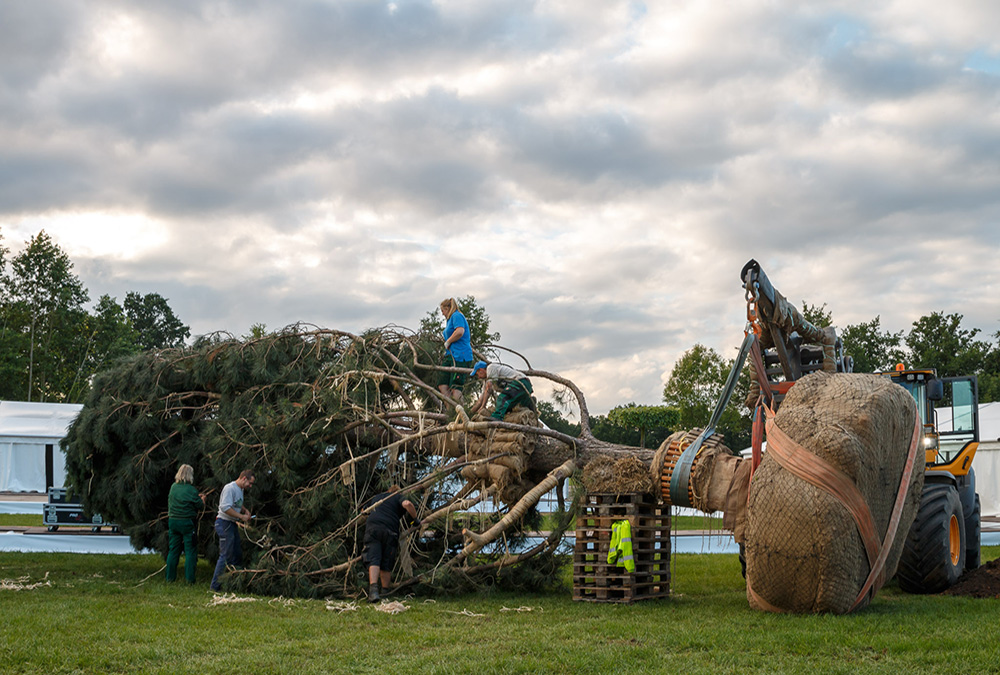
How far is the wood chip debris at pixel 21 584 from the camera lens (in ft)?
31.3

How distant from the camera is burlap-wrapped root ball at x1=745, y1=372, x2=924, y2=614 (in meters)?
7.32

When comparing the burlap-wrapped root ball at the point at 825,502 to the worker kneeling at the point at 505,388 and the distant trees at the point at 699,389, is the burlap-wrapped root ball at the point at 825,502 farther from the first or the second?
the distant trees at the point at 699,389

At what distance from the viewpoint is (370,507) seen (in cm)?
921

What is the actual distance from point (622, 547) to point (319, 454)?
11.6 ft

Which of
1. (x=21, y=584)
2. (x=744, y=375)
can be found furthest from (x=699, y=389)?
(x=21, y=584)

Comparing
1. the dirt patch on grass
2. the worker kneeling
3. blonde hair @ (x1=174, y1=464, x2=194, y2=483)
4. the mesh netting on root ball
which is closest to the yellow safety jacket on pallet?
the mesh netting on root ball

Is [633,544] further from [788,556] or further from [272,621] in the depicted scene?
[272,621]

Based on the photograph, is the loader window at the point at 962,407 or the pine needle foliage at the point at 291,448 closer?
the pine needle foliage at the point at 291,448

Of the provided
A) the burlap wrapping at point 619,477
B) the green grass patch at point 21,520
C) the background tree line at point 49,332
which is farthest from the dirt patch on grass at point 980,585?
the background tree line at point 49,332

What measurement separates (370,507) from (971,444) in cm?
711

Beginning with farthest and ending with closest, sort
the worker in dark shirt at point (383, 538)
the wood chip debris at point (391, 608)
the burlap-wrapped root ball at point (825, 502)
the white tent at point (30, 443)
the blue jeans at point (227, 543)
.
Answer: the white tent at point (30, 443), the blue jeans at point (227, 543), the worker in dark shirt at point (383, 538), the wood chip debris at point (391, 608), the burlap-wrapped root ball at point (825, 502)

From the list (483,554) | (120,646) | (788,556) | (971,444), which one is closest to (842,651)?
(788,556)

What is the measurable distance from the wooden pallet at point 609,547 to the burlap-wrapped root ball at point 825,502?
4.07 ft

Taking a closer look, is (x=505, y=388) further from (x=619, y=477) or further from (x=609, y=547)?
(x=609, y=547)
